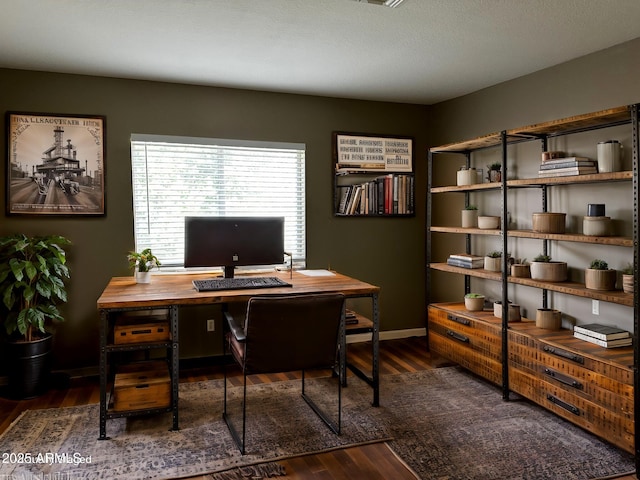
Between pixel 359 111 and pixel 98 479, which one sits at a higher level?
pixel 359 111

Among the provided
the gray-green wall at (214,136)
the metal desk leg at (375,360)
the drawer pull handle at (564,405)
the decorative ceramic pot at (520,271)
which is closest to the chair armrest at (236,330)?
the metal desk leg at (375,360)

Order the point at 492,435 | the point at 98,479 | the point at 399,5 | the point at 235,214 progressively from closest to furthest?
1. the point at 98,479
2. the point at 399,5
3. the point at 492,435
4. the point at 235,214

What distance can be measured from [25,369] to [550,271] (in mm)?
3666

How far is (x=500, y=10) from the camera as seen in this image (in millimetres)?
2635

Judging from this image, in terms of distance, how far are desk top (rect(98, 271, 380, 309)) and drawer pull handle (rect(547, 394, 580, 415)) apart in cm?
123

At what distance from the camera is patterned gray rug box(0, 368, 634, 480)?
8.01ft

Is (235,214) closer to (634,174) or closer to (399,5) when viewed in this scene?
(399,5)

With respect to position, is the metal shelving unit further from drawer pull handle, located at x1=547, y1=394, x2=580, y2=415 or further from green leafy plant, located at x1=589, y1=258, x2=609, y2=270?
drawer pull handle, located at x1=547, y1=394, x2=580, y2=415

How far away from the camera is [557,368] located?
2893 mm

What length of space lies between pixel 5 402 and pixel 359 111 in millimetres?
3719

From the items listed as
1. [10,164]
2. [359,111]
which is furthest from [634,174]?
[10,164]

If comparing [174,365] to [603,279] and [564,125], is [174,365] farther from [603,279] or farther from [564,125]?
[564,125]

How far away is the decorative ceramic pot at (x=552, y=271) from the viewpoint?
327cm

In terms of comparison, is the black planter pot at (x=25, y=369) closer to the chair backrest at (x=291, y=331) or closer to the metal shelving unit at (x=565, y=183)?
the chair backrest at (x=291, y=331)
